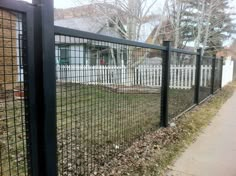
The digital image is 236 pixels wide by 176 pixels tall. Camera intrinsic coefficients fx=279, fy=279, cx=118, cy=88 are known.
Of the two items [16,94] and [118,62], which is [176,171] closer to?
[118,62]

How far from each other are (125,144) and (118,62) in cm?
116

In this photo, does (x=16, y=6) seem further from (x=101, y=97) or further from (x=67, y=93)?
(x=101, y=97)

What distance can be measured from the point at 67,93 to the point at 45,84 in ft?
1.84

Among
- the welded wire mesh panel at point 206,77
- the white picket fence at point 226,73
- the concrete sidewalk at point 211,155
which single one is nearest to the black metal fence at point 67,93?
the concrete sidewalk at point 211,155

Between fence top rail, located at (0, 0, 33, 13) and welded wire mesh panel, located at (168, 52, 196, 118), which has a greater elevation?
fence top rail, located at (0, 0, 33, 13)

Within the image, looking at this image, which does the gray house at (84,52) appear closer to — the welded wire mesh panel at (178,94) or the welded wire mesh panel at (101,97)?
the welded wire mesh panel at (101,97)

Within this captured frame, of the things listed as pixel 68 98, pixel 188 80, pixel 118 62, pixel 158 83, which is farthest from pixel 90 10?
pixel 68 98

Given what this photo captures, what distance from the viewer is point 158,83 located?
4805 millimetres

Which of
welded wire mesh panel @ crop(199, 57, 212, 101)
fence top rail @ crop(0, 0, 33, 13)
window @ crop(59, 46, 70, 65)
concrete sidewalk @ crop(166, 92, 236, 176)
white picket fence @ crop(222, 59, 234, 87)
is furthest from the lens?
white picket fence @ crop(222, 59, 234, 87)

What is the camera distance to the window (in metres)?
2.40

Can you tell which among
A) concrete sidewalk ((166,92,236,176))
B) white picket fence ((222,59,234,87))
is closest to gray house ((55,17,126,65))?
concrete sidewalk ((166,92,236,176))

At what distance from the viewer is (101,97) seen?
10.9 feet

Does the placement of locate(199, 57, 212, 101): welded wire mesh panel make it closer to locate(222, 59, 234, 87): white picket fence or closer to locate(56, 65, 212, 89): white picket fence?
locate(56, 65, 212, 89): white picket fence

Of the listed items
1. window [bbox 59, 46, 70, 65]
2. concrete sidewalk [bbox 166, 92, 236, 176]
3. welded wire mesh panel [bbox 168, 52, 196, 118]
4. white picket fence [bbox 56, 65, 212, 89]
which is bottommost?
concrete sidewalk [bbox 166, 92, 236, 176]
